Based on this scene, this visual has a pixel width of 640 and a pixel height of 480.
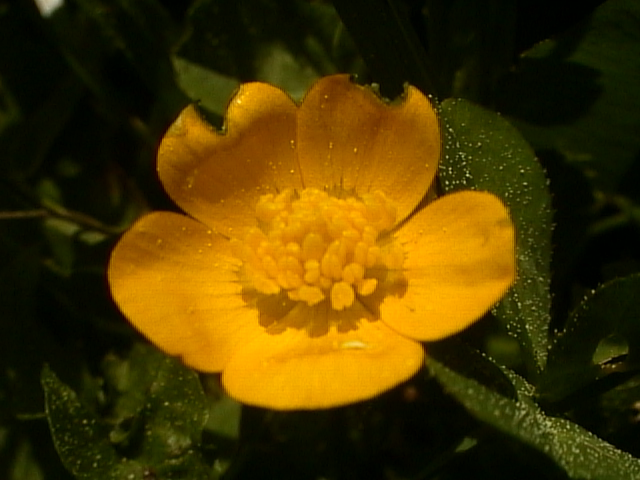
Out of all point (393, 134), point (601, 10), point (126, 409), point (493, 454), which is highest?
point (393, 134)

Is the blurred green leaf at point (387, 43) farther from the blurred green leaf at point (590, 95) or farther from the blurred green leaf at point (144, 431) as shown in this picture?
the blurred green leaf at point (144, 431)

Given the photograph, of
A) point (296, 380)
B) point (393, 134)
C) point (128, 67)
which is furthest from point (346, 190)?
point (128, 67)

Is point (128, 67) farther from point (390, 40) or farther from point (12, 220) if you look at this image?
point (390, 40)

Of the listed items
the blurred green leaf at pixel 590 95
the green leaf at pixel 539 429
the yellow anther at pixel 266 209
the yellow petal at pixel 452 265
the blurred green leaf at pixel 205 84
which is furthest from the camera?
the blurred green leaf at pixel 205 84

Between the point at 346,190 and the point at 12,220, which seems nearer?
the point at 346,190

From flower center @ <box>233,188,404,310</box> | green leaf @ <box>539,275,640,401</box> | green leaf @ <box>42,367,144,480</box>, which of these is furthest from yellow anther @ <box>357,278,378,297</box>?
green leaf @ <box>42,367,144,480</box>

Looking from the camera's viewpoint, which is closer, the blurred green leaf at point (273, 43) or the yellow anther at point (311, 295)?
the yellow anther at point (311, 295)

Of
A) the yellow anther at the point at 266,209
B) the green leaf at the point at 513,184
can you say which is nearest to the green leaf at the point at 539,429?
the green leaf at the point at 513,184
